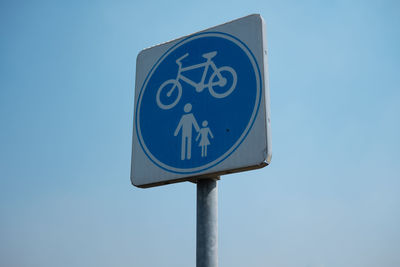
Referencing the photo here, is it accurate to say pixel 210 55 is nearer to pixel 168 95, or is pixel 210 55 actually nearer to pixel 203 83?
pixel 203 83

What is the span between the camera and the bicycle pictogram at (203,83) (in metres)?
2.45

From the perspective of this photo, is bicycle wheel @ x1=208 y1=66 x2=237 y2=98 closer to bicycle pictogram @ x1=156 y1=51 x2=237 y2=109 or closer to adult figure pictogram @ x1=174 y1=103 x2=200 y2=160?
bicycle pictogram @ x1=156 y1=51 x2=237 y2=109

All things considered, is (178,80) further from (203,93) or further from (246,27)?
(246,27)

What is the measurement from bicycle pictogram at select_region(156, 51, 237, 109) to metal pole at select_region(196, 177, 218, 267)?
525mm

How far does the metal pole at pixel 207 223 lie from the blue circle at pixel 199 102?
0.15m

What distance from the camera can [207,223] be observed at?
2.30m

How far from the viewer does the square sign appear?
2.29m

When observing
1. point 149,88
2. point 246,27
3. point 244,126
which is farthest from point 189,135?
point 246,27

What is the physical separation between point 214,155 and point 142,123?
622 millimetres

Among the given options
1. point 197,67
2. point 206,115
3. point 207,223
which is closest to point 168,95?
point 197,67

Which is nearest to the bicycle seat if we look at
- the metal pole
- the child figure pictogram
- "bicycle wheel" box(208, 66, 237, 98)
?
"bicycle wheel" box(208, 66, 237, 98)

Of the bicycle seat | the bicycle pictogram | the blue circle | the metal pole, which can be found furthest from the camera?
the bicycle seat

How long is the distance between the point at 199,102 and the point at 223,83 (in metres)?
0.18

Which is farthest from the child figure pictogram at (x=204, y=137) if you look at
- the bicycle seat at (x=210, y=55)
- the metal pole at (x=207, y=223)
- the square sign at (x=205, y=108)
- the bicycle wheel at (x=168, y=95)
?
the bicycle seat at (x=210, y=55)
